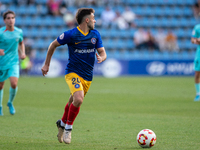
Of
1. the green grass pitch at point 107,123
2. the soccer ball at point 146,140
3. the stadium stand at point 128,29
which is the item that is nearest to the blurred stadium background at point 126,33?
the stadium stand at point 128,29

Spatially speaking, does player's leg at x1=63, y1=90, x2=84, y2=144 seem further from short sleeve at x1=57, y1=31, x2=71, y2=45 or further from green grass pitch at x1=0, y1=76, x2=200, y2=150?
short sleeve at x1=57, y1=31, x2=71, y2=45

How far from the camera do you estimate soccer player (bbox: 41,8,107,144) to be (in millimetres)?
5652

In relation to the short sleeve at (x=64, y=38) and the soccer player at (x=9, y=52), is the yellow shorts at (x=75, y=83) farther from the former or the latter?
the soccer player at (x=9, y=52)

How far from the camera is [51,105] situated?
34.8ft

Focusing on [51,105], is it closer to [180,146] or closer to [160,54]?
[180,146]

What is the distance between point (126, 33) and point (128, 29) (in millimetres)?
409

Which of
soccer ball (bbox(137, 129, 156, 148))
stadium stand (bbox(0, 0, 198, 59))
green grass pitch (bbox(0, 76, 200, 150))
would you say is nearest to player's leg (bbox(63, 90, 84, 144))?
green grass pitch (bbox(0, 76, 200, 150))

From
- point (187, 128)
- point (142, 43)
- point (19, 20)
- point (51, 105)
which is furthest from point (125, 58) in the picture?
point (187, 128)

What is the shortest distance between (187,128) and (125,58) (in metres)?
18.7

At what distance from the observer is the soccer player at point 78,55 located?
18.5 feet

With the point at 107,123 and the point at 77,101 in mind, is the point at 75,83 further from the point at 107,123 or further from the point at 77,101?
the point at 107,123

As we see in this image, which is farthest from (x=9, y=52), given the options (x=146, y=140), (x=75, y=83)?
(x=146, y=140)

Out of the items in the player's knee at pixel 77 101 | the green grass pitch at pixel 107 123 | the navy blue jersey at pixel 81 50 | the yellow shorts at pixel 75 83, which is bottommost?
the green grass pitch at pixel 107 123

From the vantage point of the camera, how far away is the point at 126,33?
1055 inches
